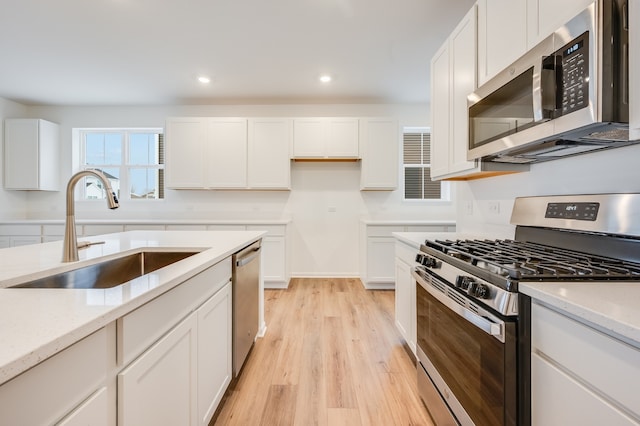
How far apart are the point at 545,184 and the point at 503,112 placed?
1.58ft

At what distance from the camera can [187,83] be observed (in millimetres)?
3688

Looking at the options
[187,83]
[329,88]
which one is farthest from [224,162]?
[329,88]

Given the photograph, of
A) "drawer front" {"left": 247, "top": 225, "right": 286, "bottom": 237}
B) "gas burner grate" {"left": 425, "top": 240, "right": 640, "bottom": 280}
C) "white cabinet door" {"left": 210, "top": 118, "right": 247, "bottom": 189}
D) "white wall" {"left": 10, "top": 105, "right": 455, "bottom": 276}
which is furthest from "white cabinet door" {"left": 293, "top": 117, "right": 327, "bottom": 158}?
"gas burner grate" {"left": 425, "top": 240, "right": 640, "bottom": 280}

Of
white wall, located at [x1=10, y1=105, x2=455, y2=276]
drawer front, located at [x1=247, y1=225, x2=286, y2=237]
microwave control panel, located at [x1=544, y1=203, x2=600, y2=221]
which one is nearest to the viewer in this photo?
microwave control panel, located at [x1=544, y1=203, x2=600, y2=221]

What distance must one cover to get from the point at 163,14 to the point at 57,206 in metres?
3.85

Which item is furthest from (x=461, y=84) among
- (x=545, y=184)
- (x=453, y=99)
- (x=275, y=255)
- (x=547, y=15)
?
(x=275, y=255)

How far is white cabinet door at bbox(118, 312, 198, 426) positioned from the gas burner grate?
1.14m

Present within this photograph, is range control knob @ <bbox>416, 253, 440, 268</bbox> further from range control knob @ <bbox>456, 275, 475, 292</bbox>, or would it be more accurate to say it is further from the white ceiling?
the white ceiling

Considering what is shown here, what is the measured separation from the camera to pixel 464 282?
109 centimetres

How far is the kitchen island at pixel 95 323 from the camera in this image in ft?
1.62

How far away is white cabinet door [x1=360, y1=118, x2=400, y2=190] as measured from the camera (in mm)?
3961

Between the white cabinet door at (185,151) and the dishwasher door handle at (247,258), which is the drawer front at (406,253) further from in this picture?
the white cabinet door at (185,151)

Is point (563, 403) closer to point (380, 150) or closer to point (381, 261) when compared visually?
point (381, 261)

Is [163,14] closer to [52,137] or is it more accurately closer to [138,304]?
[138,304]
